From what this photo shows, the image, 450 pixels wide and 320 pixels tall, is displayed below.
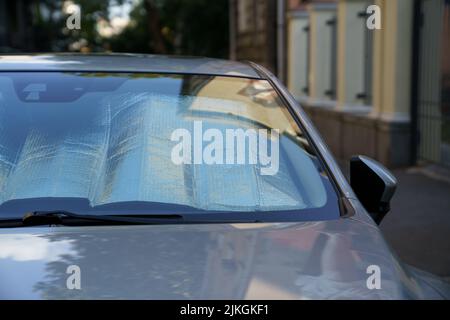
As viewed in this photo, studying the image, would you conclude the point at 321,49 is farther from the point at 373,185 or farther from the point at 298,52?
the point at 373,185

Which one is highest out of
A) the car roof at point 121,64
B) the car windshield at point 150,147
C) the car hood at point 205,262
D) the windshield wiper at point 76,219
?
the car roof at point 121,64

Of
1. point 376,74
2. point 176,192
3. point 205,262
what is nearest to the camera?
point 205,262

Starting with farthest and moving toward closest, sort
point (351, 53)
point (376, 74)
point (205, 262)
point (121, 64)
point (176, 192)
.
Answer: point (351, 53)
point (376, 74)
point (121, 64)
point (176, 192)
point (205, 262)

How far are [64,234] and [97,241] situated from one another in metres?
0.14

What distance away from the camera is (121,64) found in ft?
11.4

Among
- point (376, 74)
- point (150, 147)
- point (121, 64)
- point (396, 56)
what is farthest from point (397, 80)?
point (150, 147)

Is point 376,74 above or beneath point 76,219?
above

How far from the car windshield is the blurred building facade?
7.27 metres

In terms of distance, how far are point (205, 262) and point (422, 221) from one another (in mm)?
5588

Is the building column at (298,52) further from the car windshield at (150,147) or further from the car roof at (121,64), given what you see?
the car windshield at (150,147)

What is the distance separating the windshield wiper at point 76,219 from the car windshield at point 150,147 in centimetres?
6

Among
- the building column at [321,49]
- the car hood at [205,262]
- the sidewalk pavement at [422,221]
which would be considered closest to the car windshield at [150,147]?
the car hood at [205,262]

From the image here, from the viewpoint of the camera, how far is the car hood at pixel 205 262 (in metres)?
2.20

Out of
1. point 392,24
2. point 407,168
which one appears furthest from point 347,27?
point 407,168
